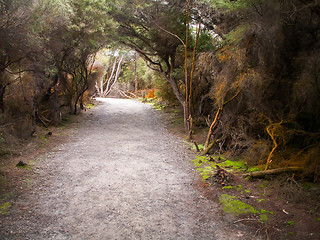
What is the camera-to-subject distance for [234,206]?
4.77 metres

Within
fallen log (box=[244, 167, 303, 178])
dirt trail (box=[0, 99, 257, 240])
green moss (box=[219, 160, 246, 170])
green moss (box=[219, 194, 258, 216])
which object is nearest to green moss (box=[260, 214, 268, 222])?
green moss (box=[219, 194, 258, 216])

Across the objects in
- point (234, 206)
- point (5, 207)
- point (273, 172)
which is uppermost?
point (273, 172)

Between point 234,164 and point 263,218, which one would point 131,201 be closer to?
point 263,218

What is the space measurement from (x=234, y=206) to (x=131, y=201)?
6.48 feet

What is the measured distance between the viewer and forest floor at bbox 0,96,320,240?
153 inches

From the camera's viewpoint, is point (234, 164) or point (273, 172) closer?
point (273, 172)

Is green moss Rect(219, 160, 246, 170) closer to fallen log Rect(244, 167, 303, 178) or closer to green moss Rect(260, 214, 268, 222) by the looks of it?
fallen log Rect(244, 167, 303, 178)

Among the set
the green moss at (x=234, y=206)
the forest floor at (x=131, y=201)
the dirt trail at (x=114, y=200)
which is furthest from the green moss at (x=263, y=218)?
the dirt trail at (x=114, y=200)

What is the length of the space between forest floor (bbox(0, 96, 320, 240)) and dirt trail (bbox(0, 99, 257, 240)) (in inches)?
0.6

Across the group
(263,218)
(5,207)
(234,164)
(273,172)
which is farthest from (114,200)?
(234,164)

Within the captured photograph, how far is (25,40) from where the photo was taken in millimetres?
6633

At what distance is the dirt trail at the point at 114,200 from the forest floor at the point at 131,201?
0.05 feet

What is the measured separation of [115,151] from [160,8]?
7468 millimetres

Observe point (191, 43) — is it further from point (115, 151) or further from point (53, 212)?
point (53, 212)
